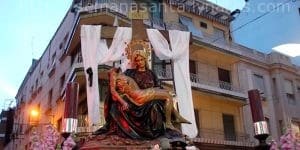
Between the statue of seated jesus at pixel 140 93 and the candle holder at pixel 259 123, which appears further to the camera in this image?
the statue of seated jesus at pixel 140 93

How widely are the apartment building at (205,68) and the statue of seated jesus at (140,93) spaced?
7.82 meters

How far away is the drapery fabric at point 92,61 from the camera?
877 centimetres

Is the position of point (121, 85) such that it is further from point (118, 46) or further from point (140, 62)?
point (118, 46)

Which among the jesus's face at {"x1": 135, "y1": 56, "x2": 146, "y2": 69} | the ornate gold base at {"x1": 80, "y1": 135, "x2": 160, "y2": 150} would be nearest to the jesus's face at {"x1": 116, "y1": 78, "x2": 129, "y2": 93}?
the jesus's face at {"x1": 135, "y1": 56, "x2": 146, "y2": 69}

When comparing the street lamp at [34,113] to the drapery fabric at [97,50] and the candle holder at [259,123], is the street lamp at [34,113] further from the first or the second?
the candle holder at [259,123]

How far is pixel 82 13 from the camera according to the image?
16.1m

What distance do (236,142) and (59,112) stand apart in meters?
7.42

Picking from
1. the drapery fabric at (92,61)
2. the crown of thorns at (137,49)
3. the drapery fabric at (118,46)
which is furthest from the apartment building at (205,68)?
the crown of thorns at (137,49)

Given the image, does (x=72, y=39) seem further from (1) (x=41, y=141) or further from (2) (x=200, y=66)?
(1) (x=41, y=141)

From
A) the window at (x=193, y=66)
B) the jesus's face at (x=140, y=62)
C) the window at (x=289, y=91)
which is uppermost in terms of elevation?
the window at (x=193, y=66)

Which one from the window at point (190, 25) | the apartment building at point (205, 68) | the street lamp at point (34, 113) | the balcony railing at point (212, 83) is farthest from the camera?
the street lamp at point (34, 113)

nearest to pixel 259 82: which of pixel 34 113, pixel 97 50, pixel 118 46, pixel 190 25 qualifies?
pixel 190 25

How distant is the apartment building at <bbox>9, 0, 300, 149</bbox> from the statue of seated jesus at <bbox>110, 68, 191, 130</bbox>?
25.6 feet

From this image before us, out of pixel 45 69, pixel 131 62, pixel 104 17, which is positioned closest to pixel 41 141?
pixel 131 62
